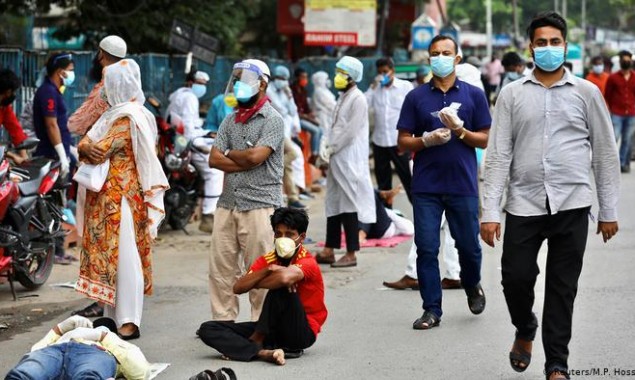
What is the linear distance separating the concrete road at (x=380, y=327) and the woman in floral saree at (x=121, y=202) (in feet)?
1.14

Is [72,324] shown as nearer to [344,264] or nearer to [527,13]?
[344,264]

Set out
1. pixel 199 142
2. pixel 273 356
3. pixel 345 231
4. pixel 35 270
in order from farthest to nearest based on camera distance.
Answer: pixel 199 142 → pixel 345 231 → pixel 35 270 → pixel 273 356

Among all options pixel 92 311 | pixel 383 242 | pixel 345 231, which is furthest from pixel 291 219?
pixel 383 242

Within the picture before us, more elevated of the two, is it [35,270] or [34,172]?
[34,172]

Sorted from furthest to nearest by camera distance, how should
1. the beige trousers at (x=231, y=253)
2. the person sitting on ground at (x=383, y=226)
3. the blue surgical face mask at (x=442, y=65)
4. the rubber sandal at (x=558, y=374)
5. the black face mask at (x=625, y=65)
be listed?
the black face mask at (x=625, y=65) → the person sitting on ground at (x=383, y=226) → the blue surgical face mask at (x=442, y=65) → the beige trousers at (x=231, y=253) → the rubber sandal at (x=558, y=374)

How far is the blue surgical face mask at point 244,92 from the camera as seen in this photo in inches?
320

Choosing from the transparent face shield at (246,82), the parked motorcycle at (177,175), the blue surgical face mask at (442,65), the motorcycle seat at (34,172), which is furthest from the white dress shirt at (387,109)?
the transparent face shield at (246,82)

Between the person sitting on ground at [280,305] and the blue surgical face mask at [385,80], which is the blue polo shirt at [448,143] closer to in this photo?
the person sitting on ground at [280,305]

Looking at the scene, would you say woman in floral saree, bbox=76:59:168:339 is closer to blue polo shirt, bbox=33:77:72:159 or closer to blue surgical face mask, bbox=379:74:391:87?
blue polo shirt, bbox=33:77:72:159

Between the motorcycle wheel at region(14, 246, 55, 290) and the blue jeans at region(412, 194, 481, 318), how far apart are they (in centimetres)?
334

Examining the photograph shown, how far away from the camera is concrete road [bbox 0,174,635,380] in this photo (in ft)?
23.9

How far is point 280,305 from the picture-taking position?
7.43 metres

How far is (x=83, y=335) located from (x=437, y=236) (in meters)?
2.75

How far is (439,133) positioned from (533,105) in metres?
1.78
